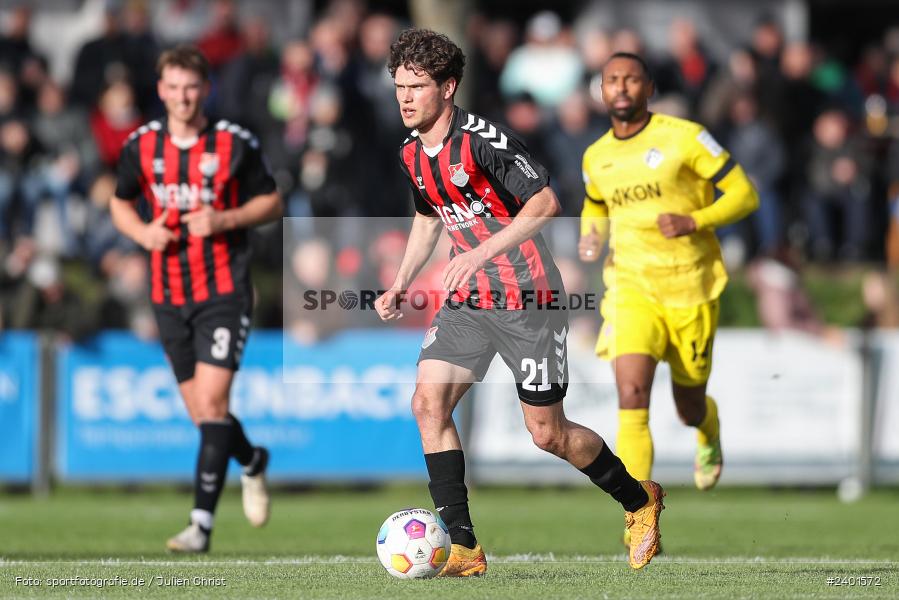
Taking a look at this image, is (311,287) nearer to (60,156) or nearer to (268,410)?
(268,410)

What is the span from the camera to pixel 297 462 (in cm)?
1384

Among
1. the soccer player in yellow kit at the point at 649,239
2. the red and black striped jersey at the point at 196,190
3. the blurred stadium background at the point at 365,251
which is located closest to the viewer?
the soccer player in yellow kit at the point at 649,239

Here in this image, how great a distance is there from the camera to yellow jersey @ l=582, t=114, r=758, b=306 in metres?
8.79

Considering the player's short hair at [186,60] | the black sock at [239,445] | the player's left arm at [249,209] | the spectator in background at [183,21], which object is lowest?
the black sock at [239,445]

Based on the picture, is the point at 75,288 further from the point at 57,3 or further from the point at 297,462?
the point at 57,3

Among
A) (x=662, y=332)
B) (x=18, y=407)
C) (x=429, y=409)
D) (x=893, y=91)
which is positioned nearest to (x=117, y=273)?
(x=18, y=407)

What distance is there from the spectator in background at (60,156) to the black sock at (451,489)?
30.0 feet

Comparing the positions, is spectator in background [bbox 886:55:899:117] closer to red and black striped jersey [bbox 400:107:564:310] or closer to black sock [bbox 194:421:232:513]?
black sock [bbox 194:421:232:513]

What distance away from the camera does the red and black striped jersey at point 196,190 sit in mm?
9234

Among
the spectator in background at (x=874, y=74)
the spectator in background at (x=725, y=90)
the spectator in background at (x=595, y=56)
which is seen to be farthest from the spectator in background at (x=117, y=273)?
the spectator in background at (x=874, y=74)

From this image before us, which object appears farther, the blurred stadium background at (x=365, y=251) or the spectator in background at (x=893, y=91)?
the spectator in background at (x=893, y=91)

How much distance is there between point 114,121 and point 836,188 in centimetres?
758

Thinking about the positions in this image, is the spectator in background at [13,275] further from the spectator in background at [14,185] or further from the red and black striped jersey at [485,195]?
the red and black striped jersey at [485,195]

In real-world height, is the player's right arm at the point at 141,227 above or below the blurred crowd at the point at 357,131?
below
